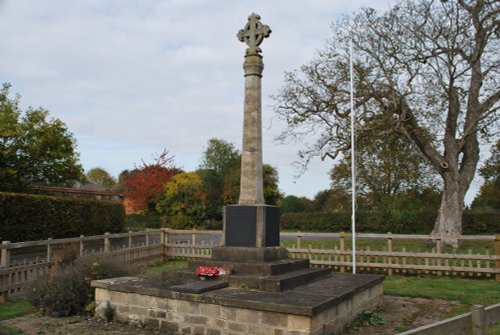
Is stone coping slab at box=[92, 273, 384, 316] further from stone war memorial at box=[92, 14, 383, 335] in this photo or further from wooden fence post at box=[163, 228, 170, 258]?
wooden fence post at box=[163, 228, 170, 258]

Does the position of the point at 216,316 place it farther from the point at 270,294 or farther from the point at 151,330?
the point at 151,330

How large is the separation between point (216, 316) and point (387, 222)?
97.8 ft

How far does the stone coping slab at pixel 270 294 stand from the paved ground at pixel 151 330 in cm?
58

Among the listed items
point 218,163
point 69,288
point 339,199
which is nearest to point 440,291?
point 69,288

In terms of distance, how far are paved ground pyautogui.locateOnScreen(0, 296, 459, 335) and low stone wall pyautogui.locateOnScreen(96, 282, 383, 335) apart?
24 cm

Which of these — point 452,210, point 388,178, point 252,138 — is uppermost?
point 388,178

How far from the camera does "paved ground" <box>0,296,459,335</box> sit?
279 inches

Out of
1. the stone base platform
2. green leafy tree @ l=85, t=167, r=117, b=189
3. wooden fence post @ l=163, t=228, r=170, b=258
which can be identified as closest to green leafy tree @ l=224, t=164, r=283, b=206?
wooden fence post @ l=163, t=228, r=170, b=258

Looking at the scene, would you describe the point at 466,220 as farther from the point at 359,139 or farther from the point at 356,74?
the point at 356,74

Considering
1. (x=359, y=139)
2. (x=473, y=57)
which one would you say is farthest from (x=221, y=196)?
(x=473, y=57)

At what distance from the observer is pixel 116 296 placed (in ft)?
25.7

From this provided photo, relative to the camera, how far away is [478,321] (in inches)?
153

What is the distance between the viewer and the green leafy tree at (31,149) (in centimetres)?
2536

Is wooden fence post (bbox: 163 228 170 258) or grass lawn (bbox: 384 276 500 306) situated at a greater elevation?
wooden fence post (bbox: 163 228 170 258)
